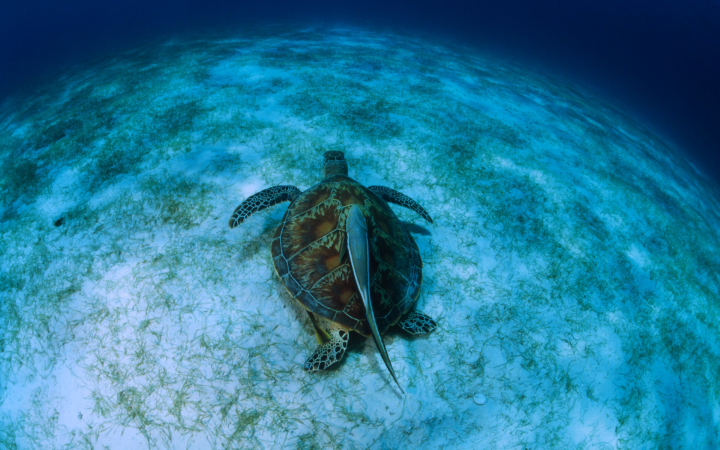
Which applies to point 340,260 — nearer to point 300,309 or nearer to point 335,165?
point 300,309

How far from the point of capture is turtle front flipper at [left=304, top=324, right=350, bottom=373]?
260 cm

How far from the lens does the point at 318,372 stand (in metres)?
→ 2.71

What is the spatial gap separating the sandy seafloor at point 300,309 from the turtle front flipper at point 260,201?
1.02 ft

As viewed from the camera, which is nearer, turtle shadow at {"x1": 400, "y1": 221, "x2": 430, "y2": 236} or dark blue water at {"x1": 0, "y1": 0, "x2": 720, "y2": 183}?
turtle shadow at {"x1": 400, "y1": 221, "x2": 430, "y2": 236}

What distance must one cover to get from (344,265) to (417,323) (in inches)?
42.8

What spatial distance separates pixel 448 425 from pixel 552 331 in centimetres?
183

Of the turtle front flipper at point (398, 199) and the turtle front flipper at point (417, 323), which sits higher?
the turtle front flipper at point (398, 199)

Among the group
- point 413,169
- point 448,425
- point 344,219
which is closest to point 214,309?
point 344,219

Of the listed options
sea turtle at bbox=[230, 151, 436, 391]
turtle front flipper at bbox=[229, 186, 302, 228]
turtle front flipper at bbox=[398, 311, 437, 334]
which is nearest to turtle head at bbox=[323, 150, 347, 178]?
turtle front flipper at bbox=[229, 186, 302, 228]

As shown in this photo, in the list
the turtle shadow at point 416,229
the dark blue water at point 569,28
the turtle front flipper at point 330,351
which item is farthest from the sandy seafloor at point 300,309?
the dark blue water at point 569,28

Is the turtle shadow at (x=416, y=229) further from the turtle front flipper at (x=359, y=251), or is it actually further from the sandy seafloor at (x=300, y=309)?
the turtle front flipper at (x=359, y=251)

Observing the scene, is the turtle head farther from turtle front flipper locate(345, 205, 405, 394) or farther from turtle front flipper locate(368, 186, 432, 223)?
turtle front flipper locate(345, 205, 405, 394)

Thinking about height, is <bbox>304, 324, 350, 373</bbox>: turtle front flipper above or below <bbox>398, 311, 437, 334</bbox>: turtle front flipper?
below

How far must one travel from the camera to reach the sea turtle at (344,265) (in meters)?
2.62
